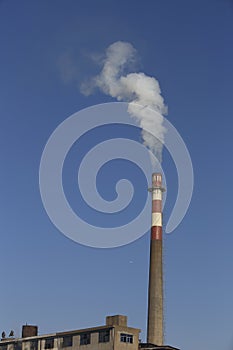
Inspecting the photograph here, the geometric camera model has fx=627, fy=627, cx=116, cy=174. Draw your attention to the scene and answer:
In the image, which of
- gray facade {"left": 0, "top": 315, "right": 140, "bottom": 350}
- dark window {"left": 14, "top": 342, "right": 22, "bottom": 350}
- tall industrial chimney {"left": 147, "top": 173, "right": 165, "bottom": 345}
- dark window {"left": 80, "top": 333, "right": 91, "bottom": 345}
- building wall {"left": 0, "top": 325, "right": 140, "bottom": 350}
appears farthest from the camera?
tall industrial chimney {"left": 147, "top": 173, "right": 165, "bottom": 345}

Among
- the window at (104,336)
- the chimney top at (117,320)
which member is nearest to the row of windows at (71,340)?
the window at (104,336)

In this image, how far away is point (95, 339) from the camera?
63.2 meters

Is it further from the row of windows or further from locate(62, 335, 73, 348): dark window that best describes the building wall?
locate(62, 335, 73, 348): dark window

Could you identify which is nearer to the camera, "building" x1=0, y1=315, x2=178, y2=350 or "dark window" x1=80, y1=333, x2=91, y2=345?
"building" x1=0, y1=315, x2=178, y2=350

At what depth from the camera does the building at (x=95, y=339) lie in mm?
62250

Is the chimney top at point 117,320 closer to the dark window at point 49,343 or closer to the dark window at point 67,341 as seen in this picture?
the dark window at point 67,341

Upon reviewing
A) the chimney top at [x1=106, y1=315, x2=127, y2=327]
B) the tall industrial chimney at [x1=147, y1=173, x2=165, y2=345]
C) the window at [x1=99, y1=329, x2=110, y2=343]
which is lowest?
the window at [x1=99, y1=329, x2=110, y2=343]

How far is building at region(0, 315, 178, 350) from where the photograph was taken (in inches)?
2451

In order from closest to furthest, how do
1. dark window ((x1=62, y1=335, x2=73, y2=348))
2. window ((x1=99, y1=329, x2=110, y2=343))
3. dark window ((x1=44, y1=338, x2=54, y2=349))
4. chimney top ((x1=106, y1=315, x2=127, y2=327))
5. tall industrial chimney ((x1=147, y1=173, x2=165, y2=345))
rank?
window ((x1=99, y1=329, x2=110, y2=343)) < chimney top ((x1=106, y1=315, x2=127, y2=327)) < dark window ((x1=62, y1=335, x2=73, y2=348)) < dark window ((x1=44, y1=338, x2=54, y2=349)) < tall industrial chimney ((x1=147, y1=173, x2=165, y2=345))

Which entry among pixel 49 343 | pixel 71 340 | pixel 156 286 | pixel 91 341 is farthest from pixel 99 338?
pixel 156 286

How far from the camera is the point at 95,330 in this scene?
208 ft

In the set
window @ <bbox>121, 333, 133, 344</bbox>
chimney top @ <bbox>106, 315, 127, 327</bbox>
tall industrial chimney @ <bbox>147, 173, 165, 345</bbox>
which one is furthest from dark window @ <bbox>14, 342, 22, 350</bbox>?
tall industrial chimney @ <bbox>147, 173, 165, 345</bbox>

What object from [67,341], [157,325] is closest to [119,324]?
[67,341]

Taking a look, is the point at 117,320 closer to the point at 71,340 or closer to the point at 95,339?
the point at 95,339
